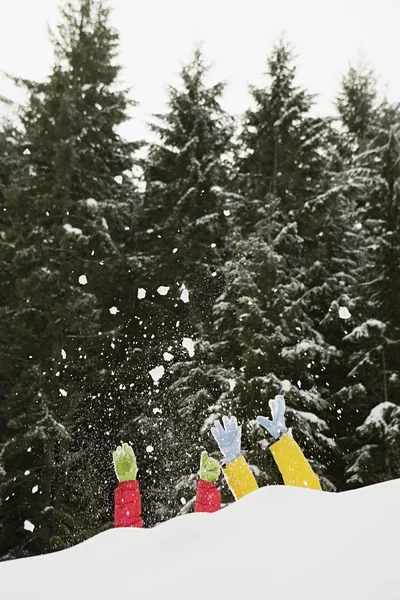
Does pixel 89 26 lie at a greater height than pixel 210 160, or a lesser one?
greater

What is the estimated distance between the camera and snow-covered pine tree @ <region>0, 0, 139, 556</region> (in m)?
11.3

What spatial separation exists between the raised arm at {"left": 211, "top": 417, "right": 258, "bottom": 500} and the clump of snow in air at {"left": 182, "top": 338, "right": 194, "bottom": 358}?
7621mm

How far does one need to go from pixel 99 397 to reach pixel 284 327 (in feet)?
15.9

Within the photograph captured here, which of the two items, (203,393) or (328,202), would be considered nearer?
(203,393)

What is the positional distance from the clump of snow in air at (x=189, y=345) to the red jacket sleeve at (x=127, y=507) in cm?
751

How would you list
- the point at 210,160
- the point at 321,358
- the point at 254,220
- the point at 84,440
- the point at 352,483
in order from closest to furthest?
the point at 352,483, the point at 321,358, the point at 84,440, the point at 254,220, the point at 210,160

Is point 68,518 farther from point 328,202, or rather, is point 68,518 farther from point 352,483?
point 328,202

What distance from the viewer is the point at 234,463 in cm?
437

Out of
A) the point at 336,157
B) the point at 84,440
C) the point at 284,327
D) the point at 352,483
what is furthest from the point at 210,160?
the point at 352,483

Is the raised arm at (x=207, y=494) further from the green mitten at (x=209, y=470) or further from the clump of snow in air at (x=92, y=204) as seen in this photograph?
the clump of snow in air at (x=92, y=204)

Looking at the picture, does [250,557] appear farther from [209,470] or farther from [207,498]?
[209,470]

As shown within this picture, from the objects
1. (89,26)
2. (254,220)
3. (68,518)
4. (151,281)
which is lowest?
(68,518)

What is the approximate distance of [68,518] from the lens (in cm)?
1066

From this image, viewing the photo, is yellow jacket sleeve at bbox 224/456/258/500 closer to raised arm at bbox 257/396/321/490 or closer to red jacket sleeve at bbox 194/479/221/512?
raised arm at bbox 257/396/321/490
